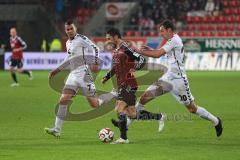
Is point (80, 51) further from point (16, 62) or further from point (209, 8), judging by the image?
point (209, 8)

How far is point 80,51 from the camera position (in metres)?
13.9

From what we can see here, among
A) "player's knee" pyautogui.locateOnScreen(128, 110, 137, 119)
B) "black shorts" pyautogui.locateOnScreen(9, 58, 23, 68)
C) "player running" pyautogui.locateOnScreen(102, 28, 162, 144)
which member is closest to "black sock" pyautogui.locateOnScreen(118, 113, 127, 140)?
"player running" pyautogui.locateOnScreen(102, 28, 162, 144)

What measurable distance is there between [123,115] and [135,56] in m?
1.08

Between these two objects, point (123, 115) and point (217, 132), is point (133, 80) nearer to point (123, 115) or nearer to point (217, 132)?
point (123, 115)

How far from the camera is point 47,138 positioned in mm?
12812

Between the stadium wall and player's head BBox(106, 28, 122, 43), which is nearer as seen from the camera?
player's head BBox(106, 28, 122, 43)

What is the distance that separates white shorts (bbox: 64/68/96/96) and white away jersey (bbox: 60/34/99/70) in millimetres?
183

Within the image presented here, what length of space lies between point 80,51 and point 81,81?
0.65 metres

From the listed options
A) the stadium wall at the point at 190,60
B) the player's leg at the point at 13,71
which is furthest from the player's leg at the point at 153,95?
the stadium wall at the point at 190,60

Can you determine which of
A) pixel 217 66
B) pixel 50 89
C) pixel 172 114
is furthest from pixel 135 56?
pixel 217 66

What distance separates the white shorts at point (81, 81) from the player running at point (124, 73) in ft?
4.66

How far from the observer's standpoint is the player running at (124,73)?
39.2 ft

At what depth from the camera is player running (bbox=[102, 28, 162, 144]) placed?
39.2ft

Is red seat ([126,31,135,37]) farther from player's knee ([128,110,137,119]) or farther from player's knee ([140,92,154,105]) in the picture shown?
player's knee ([128,110,137,119])
